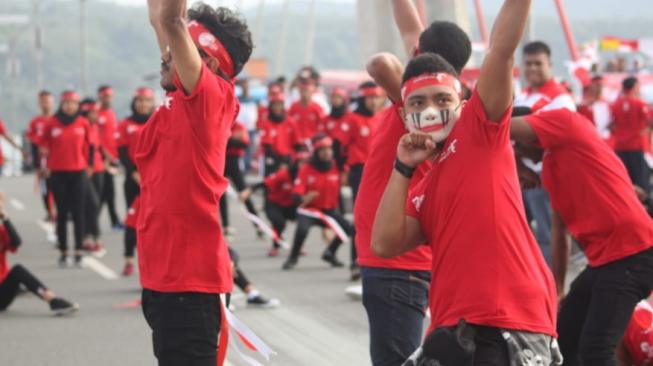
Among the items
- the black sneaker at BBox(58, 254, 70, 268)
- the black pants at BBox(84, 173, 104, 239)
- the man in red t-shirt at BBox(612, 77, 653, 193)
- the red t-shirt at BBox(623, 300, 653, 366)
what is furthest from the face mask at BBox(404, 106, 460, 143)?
the man in red t-shirt at BBox(612, 77, 653, 193)

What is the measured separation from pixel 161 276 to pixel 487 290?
139cm

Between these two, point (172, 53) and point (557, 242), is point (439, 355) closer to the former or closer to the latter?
point (172, 53)

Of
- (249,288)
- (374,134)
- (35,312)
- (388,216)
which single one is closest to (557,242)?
(374,134)

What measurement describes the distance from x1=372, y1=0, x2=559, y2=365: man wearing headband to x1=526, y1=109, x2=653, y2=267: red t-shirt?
5.55 feet

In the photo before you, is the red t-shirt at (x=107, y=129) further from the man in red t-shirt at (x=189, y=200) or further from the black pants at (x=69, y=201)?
the man in red t-shirt at (x=189, y=200)

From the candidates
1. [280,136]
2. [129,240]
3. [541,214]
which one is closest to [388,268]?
[541,214]

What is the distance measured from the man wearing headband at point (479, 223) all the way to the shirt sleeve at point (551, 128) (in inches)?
64.0

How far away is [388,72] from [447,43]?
39 cm

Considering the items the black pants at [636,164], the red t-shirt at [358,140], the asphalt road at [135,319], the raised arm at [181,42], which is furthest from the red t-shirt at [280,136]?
the raised arm at [181,42]

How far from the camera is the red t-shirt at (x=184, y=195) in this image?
5148 mm

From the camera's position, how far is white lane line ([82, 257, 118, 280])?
14.0 m

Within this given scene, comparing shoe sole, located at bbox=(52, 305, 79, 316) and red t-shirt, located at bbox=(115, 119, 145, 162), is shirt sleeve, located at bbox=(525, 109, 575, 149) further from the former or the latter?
red t-shirt, located at bbox=(115, 119, 145, 162)

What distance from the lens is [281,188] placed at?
615 inches

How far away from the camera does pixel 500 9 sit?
15.3ft
